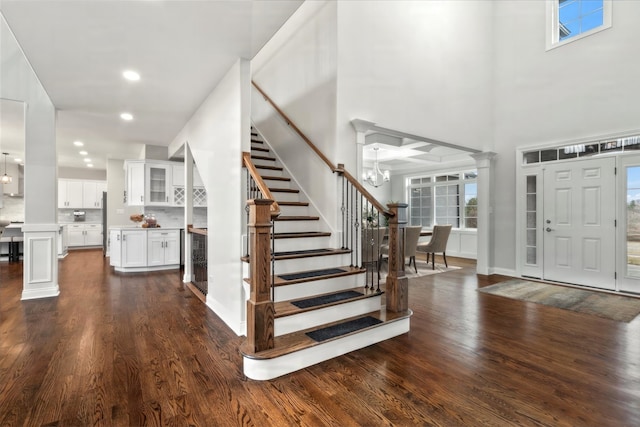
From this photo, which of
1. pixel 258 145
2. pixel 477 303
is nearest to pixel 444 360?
pixel 477 303

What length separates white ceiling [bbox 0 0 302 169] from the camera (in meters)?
2.29

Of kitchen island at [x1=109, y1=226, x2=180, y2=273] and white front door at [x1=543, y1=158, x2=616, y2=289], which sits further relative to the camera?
kitchen island at [x1=109, y1=226, x2=180, y2=273]

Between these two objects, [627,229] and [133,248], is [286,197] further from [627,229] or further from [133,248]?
[627,229]

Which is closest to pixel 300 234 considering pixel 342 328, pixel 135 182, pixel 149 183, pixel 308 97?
pixel 342 328

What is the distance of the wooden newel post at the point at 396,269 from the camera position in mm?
3055

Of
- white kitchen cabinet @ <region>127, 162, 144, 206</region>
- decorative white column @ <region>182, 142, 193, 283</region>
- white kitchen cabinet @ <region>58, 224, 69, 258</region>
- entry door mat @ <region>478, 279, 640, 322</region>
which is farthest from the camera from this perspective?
white kitchen cabinet @ <region>58, 224, 69, 258</region>

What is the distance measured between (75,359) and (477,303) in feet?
14.1

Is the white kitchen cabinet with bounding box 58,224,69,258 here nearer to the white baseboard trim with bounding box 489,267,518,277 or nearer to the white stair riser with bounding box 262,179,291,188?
the white stair riser with bounding box 262,179,291,188

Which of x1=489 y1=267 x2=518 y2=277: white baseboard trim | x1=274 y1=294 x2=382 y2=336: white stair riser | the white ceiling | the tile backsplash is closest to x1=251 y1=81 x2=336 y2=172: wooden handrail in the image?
the white ceiling

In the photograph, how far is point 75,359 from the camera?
2.42 meters

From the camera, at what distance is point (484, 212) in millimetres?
5797

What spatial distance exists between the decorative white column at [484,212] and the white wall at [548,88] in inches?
8.2

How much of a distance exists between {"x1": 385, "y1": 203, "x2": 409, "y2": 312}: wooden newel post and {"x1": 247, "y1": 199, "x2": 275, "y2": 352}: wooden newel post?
134 cm

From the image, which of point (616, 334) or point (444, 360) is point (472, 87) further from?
point (444, 360)
